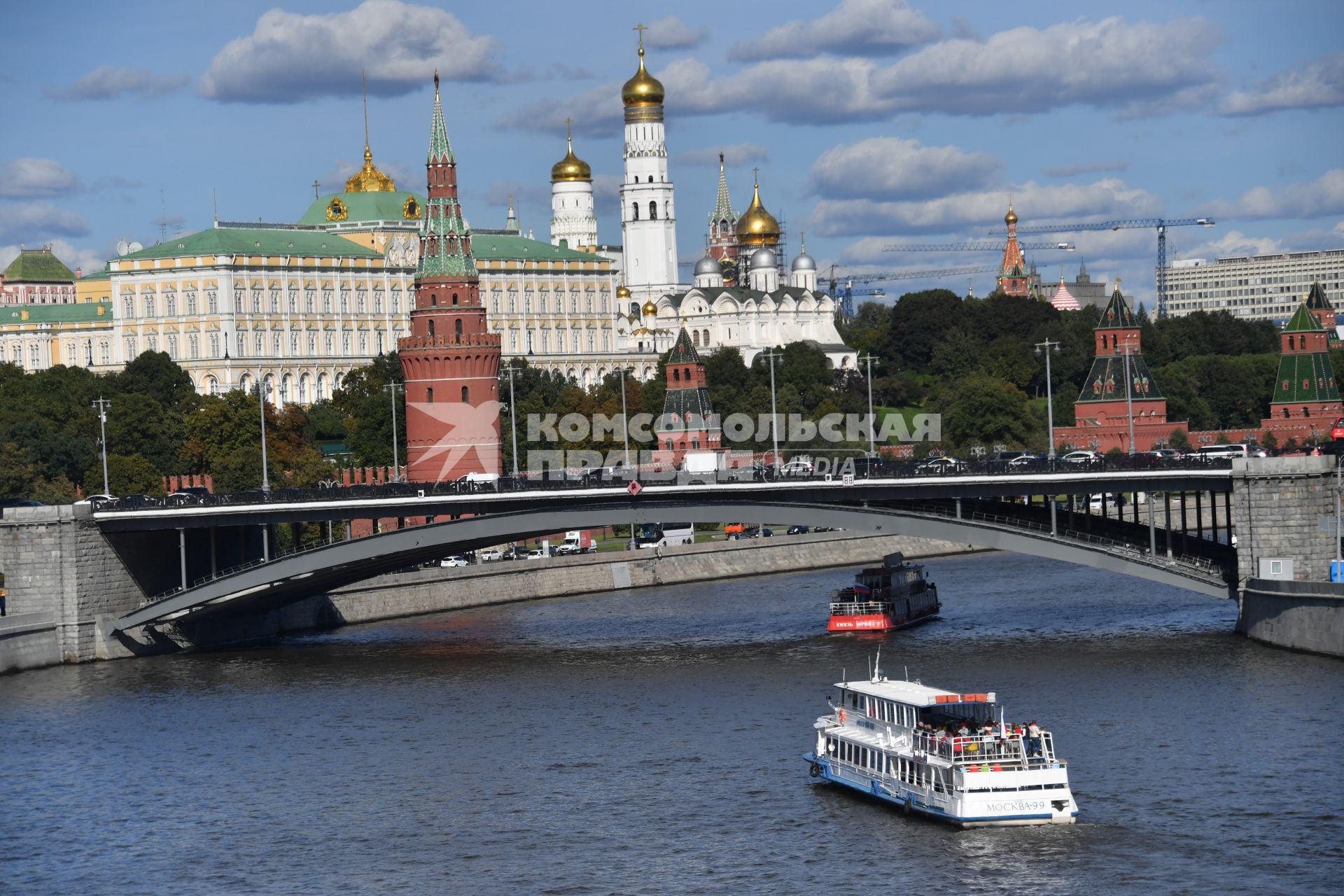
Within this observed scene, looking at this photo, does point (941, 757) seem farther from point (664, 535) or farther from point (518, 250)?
point (518, 250)

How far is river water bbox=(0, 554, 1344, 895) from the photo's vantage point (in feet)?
137

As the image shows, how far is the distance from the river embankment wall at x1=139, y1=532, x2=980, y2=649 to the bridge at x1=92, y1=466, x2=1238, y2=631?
11.0 ft

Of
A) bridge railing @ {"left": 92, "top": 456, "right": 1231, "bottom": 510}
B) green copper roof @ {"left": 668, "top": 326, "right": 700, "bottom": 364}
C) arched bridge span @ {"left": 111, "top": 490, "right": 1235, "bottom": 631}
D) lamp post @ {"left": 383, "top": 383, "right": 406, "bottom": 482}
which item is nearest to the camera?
arched bridge span @ {"left": 111, "top": 490, "right": 1235, "bottom": 631}

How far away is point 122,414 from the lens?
121 meters

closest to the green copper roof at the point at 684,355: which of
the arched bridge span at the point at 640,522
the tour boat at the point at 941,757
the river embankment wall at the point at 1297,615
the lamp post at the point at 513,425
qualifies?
the lamp post at the point at 513,425

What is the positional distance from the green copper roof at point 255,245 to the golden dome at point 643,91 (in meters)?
29.4

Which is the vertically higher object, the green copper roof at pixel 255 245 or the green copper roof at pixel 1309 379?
the green copper roof at pixel 255 245

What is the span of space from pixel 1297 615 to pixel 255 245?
398 ft

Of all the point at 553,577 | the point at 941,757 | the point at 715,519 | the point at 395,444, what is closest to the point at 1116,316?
the point at 395,444

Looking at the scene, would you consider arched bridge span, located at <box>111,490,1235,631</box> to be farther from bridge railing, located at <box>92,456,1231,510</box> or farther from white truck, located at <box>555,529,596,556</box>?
white truck, located at <box>555,529,596,556</box>

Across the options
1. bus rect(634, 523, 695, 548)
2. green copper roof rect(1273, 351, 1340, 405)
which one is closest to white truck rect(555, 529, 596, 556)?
bus rect(634, 523, 695, 548)

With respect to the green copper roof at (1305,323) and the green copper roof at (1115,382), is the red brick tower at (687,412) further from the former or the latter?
the green copper roof at (1305,323)

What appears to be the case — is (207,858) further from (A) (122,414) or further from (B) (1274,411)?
(B) (1274,411)

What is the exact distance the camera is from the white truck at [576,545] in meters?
98.4
